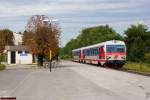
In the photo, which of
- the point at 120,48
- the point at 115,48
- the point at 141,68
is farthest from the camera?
the point at 120,48

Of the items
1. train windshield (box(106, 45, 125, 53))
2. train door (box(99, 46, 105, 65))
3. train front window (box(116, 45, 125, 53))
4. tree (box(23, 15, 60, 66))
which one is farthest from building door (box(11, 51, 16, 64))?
train front window (box(116, 45, 125, 53))

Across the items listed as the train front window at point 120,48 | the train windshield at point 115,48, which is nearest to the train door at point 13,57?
the train windshield at point 115,48

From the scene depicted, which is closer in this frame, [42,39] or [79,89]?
[79,89]

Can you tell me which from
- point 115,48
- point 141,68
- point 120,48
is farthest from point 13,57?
point 141,68

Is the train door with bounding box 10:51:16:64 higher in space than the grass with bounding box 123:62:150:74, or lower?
higher

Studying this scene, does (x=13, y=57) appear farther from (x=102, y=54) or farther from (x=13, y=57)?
(x=102, y=54)

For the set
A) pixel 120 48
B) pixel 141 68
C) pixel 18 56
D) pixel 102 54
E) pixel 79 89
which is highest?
pixel 120 48

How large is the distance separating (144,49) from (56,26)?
565 inches

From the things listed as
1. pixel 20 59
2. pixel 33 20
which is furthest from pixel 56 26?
pixel 20 59

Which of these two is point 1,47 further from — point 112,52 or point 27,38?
point 112,52

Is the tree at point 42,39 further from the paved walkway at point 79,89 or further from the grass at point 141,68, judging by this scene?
the paved walkway at point 79,89

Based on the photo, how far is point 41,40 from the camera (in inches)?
2744

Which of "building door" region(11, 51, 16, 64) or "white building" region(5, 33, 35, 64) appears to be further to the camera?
"building door" region(11, 51, 16, 64)

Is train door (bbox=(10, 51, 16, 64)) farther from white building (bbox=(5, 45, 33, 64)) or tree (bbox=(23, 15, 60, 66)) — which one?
tree (bbox=(23, 15, 60, 66))
